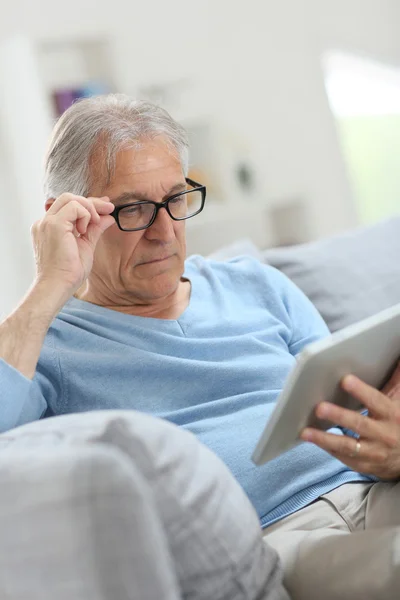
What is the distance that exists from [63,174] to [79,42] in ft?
8.18

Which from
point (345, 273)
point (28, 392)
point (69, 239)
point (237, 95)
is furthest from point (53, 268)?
point (237, 95)

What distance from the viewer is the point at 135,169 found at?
1438 mm

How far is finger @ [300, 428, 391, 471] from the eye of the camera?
1.06 metres

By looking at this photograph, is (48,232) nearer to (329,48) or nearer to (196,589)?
(196,589)

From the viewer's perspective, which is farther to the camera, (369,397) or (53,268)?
(53,268)

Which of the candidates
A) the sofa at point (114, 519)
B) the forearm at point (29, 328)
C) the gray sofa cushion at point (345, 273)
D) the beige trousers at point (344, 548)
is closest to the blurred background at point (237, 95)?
the gray sofa cushion at point (345, 273)

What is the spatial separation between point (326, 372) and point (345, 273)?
36.3 inches

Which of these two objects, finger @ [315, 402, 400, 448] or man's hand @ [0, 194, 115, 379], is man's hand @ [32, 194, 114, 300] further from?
finger @ [315, 402, 400, 448]

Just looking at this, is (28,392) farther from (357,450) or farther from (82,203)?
(357,450)

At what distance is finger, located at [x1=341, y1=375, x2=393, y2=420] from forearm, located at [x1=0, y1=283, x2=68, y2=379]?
47 cm

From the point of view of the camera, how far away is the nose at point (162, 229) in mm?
1461

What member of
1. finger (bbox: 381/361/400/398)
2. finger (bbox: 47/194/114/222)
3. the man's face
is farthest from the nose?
finger (bbox: 381/361/400/398)

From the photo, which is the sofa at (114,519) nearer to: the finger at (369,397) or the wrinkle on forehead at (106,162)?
the finger at (369,397)

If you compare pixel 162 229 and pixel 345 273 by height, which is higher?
pixel 162 229
